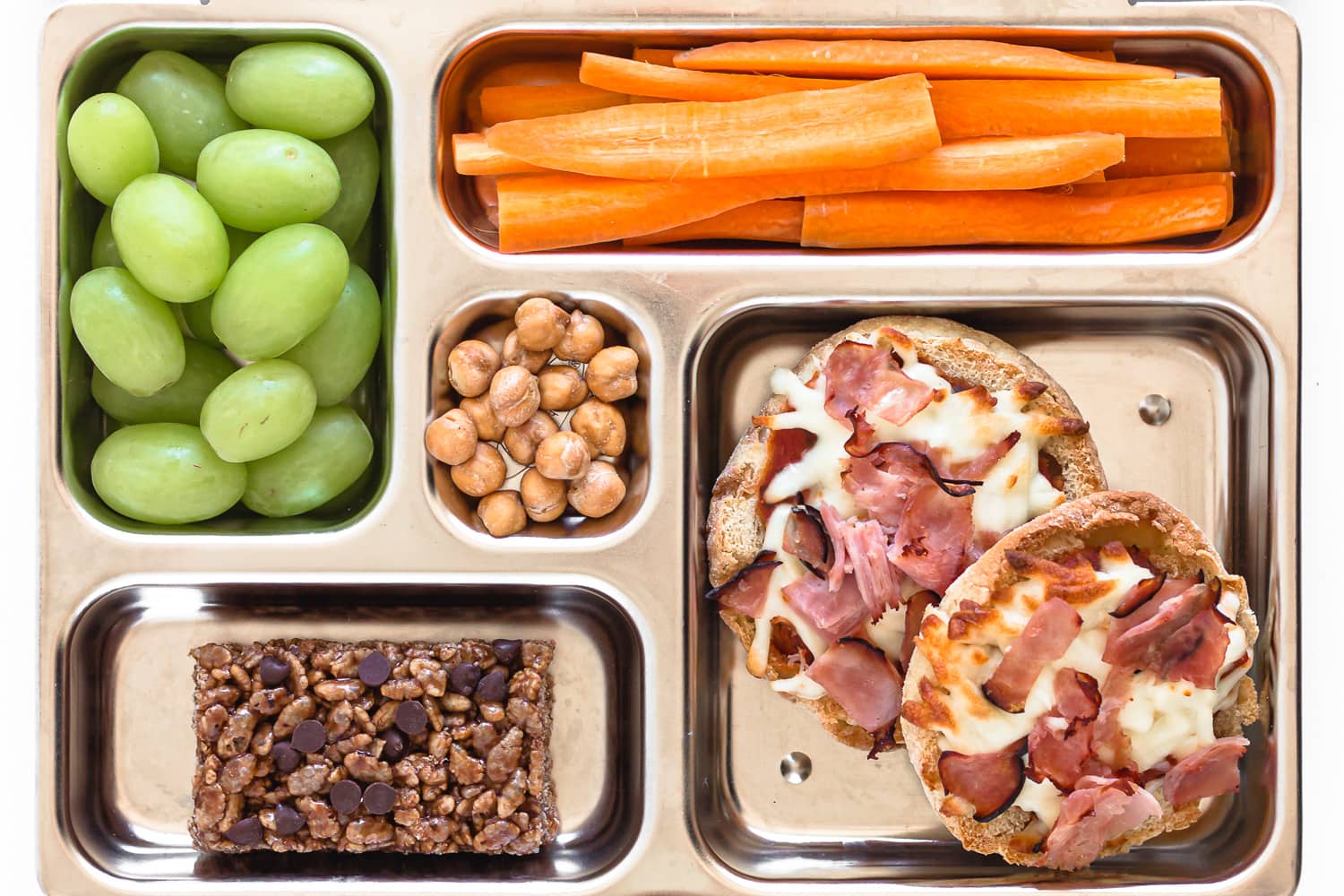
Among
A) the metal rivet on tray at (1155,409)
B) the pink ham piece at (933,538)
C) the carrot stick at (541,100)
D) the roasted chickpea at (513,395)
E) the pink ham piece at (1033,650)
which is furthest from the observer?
the metal rivet on tray at (1155,409)

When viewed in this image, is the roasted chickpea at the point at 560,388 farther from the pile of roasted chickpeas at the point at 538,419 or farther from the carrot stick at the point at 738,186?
the carrot stick at the point at 738,186

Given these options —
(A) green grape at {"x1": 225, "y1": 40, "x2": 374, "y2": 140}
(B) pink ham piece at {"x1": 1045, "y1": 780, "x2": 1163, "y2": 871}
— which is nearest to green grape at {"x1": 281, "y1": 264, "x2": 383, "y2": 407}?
(A) green grape at {"x1": 225, "y1": 40, "x2": 374, "y2": 140}

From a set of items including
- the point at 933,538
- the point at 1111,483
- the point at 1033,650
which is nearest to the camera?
the point at 1033,650

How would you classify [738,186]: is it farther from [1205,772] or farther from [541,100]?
[1205,772]

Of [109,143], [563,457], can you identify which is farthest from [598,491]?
[109,143]

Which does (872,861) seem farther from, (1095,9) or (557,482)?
(1095,9)

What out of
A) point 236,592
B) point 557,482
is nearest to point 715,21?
point 557,482

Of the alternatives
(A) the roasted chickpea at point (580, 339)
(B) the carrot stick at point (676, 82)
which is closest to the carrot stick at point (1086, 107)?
(B) the carrot stick at point (676, 82)
